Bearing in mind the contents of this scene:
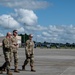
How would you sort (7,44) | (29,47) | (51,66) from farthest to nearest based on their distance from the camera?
(51,66)
(29,47)
(7,44)

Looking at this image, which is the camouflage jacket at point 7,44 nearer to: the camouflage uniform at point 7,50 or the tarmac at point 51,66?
the camouflage uniform at point 7,50

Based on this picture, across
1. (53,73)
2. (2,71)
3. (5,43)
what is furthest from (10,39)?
(53,73)

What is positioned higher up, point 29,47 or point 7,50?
point 29,47

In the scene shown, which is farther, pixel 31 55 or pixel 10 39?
pixel 31 55

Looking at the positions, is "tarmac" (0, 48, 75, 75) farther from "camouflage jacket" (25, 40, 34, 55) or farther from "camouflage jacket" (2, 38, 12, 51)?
"camouflage jacket" (2, 38, 12, 51)

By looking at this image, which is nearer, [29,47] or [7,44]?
[7,44]

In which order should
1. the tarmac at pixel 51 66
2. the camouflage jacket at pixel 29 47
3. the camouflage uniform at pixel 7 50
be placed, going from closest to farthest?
1. the camouflage uniform at pixel 7 50
2. the tarmac at pixel 51 66
3. the camouflage jacket at pixel 29 47

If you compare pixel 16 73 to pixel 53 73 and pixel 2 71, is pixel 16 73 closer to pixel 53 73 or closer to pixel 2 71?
pixel 2 71

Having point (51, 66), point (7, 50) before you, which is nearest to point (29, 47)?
point (7, 50)

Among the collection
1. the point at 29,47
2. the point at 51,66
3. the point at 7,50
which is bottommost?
the point at 51,66

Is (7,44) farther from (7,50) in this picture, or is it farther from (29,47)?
(29,47)

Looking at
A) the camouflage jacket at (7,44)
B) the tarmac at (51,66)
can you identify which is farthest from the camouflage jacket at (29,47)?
the camouflage jacket at (7,44)

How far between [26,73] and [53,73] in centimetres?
139

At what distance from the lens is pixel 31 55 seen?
1917 centimetres
